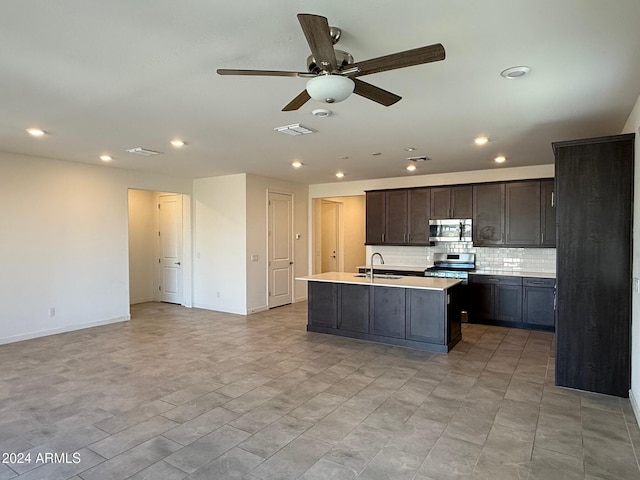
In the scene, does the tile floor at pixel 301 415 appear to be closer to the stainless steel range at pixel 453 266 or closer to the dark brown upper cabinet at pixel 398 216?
the stainless steel range at pixel 453 266

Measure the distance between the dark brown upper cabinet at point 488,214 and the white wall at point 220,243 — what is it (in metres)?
4.12

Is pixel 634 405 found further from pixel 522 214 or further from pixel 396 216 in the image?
pixel 396 216

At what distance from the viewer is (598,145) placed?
357 cm

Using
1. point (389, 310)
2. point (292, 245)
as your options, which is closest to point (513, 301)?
point (389, 310)

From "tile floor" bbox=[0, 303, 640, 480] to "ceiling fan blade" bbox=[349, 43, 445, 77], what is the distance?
7.83 ft

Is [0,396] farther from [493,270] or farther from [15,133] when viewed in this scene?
[493,270]

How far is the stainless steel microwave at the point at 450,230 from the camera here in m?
6.91

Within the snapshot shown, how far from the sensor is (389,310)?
529 centimetres

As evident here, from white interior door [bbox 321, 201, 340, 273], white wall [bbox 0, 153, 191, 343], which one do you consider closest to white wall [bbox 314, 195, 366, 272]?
white interior door [bbox 321, 201, 340, 273]

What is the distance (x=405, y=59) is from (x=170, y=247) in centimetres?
768

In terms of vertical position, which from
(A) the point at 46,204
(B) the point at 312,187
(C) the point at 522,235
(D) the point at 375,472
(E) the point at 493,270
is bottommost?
(D) the point at 375,472

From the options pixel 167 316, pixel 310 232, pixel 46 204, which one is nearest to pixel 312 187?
pixel 310 232

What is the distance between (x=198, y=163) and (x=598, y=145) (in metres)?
5.22

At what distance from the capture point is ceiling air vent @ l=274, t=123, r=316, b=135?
411 cm
